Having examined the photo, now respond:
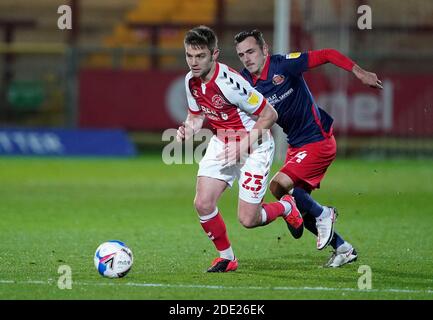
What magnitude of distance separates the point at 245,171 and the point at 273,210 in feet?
1.56

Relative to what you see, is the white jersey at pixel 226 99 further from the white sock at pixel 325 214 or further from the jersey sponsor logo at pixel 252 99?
the white sock at pixel 325 214

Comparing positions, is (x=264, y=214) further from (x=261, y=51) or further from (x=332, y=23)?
(x=332, y=23)

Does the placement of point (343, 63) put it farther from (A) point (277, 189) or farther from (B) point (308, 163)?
(A) point (277, 189)

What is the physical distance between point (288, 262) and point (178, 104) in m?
12.5

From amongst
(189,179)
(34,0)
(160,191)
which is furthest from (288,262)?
(34,0)

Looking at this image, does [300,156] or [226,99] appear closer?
[226,99]

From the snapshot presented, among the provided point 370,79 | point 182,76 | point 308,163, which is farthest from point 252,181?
point 182,76

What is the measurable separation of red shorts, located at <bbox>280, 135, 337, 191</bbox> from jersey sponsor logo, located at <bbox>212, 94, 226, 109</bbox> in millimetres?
1122

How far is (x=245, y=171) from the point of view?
8500 millimetres

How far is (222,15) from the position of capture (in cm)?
2233

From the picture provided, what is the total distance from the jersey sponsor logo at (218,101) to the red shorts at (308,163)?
1.12 m

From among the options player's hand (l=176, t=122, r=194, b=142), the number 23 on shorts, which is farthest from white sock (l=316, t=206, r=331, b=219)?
player's hand (l=176, t=122, r=194, b=142)

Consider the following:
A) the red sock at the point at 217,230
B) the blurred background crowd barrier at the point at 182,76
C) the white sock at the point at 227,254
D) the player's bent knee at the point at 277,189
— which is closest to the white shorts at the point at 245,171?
the red sock at the point at 217,230
